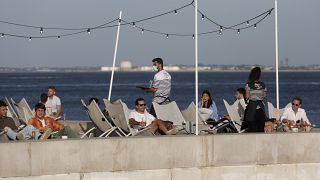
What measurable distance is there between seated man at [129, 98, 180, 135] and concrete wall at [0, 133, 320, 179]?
1.39 meters

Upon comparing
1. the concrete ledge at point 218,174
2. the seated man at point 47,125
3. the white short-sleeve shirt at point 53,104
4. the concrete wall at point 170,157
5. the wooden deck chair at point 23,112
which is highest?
the white short-sleeve shirt at point 53,104

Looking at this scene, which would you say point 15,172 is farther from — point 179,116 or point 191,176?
point 179,116

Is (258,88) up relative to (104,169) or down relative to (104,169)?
up

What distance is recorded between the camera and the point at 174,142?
54.0 feet

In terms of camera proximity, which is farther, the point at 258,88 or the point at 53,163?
the point at 258,88

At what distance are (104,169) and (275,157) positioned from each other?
272 centimetres

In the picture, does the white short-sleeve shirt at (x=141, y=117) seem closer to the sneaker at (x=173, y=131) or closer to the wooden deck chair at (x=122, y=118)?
the wooden deck chair at (x=122, y=118)

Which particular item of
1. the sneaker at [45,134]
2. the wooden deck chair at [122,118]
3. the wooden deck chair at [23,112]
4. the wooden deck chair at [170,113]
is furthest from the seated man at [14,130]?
the wooden deck chair at [170,113]

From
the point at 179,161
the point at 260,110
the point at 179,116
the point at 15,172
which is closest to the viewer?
the point at 15,172

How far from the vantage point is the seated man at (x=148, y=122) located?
710 inches

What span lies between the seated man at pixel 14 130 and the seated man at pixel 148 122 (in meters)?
1.98

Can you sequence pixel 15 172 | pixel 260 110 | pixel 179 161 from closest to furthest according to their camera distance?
pixel 15 172 → pixel 179 161 → pixel 260 110

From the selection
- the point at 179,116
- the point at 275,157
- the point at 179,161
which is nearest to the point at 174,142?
the point at 179,161

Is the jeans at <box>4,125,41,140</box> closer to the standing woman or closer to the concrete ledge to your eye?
the concrete ledge
